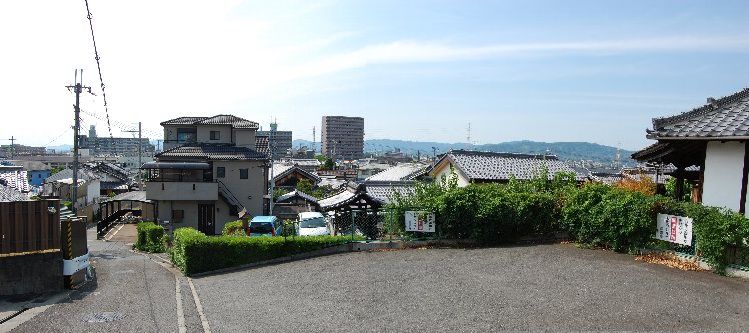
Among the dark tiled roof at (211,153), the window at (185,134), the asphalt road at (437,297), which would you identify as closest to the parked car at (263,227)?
the asphalt road at (437,297)

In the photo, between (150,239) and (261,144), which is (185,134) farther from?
(150,239)

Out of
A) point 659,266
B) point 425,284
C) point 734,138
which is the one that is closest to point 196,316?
point 425,284

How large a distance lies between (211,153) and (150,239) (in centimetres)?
913

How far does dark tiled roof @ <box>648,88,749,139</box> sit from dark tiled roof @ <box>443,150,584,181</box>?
11713 millimetres

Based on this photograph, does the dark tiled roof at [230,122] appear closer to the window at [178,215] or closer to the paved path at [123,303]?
the window at [178,215]

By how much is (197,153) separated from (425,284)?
24944mm

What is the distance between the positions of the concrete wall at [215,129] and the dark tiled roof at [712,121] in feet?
92.3

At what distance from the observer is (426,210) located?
56.3 ft

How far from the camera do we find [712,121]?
12625 millimetres

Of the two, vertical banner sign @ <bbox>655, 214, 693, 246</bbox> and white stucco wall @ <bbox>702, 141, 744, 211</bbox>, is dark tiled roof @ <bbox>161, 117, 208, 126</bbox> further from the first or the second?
white stucco wall @ <bbox>702, 141, 744, 211</bbox>

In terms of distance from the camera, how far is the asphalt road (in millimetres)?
9180

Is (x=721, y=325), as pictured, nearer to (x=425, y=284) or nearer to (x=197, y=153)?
(x=425, y=284)

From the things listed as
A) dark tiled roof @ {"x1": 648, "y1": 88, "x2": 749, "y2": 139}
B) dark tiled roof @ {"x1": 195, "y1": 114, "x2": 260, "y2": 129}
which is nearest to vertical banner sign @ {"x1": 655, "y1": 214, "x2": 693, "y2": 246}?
dark tiled roof @ {"x1": 648, "y1": 88, "x2": 749, "y2": 139}

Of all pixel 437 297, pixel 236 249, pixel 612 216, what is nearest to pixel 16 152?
pixel 236 249
